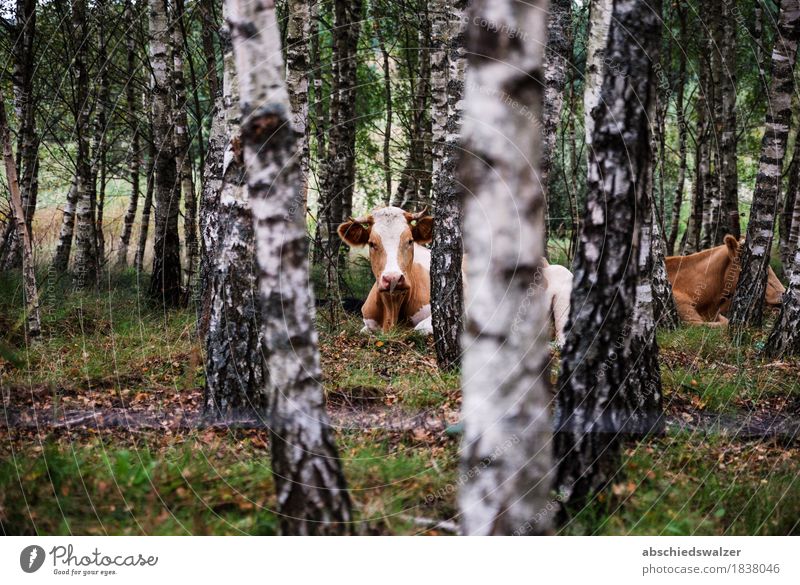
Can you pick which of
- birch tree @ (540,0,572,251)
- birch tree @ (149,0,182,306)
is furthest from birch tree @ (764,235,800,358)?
birch tree @ (149,0,182,306)

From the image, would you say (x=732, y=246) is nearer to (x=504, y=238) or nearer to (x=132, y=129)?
(x=504, y=238)

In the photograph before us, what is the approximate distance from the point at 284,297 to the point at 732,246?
31.3 ft

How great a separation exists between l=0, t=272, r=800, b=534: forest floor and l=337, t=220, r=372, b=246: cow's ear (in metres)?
1.90

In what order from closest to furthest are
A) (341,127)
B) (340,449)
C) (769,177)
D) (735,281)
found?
(340,449) < (769,177) < (735,281) < (341,127)

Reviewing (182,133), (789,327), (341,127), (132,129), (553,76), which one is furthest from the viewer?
(132,129)

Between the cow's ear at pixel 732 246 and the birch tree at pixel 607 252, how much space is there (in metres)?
7.79

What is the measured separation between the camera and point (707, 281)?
36.4 ft

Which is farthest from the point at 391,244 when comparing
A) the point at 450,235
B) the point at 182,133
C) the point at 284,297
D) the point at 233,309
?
the point at 284,297

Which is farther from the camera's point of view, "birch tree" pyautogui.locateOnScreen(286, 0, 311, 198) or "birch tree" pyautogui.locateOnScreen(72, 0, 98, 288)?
"birch tree" pyautogui.locateOnScreen(72, 0, 98, 288)

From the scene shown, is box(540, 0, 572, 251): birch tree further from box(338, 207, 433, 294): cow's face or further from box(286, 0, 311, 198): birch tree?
box(286, 0, 311, 198): birch tree

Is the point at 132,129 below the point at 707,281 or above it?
above

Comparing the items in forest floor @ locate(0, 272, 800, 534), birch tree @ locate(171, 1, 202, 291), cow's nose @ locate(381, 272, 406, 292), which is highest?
birch tree @ locate(171, 1, 202, 291)

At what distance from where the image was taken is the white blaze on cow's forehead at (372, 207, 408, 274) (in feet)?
26.7

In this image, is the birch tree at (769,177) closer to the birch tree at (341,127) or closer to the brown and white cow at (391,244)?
the brown and white cow at (391,244)
